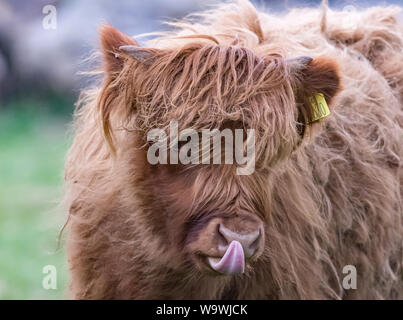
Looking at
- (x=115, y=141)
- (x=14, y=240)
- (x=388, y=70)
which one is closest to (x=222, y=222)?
(x=115, y=141)

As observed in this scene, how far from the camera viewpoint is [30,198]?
338 inches

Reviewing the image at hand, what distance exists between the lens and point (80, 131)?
3912mm

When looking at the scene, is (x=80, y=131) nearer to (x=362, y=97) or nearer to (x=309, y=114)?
(x=309, y=114)

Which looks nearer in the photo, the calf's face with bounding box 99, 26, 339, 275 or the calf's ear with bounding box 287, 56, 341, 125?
the calf's face with bounding box 99, 26, 339, 275

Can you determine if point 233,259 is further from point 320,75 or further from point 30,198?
point 30,198

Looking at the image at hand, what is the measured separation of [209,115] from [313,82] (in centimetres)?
60

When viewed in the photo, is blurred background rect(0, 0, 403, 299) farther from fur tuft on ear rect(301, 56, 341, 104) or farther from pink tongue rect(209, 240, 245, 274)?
pink tongue rect(209, 240, 245, 274)

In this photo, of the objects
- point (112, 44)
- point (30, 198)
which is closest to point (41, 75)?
Answer: point (30, 198)

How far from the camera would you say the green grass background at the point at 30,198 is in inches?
219

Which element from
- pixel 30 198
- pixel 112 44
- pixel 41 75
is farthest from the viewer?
pixel 41 75

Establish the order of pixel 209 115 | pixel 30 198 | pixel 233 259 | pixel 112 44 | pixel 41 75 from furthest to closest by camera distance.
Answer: pixel 41 75 → pixel 30 198 → pixel 112 44 → pixel 209 115 → pixel 233 259

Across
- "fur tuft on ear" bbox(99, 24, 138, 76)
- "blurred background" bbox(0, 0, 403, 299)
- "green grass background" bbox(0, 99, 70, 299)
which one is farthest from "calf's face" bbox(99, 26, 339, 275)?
"blurred background" bbox(0, 0, 403, 299)

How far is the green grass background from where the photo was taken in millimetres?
5559

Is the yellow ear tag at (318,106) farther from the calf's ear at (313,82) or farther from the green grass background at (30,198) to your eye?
the green grass background at (30,198)
